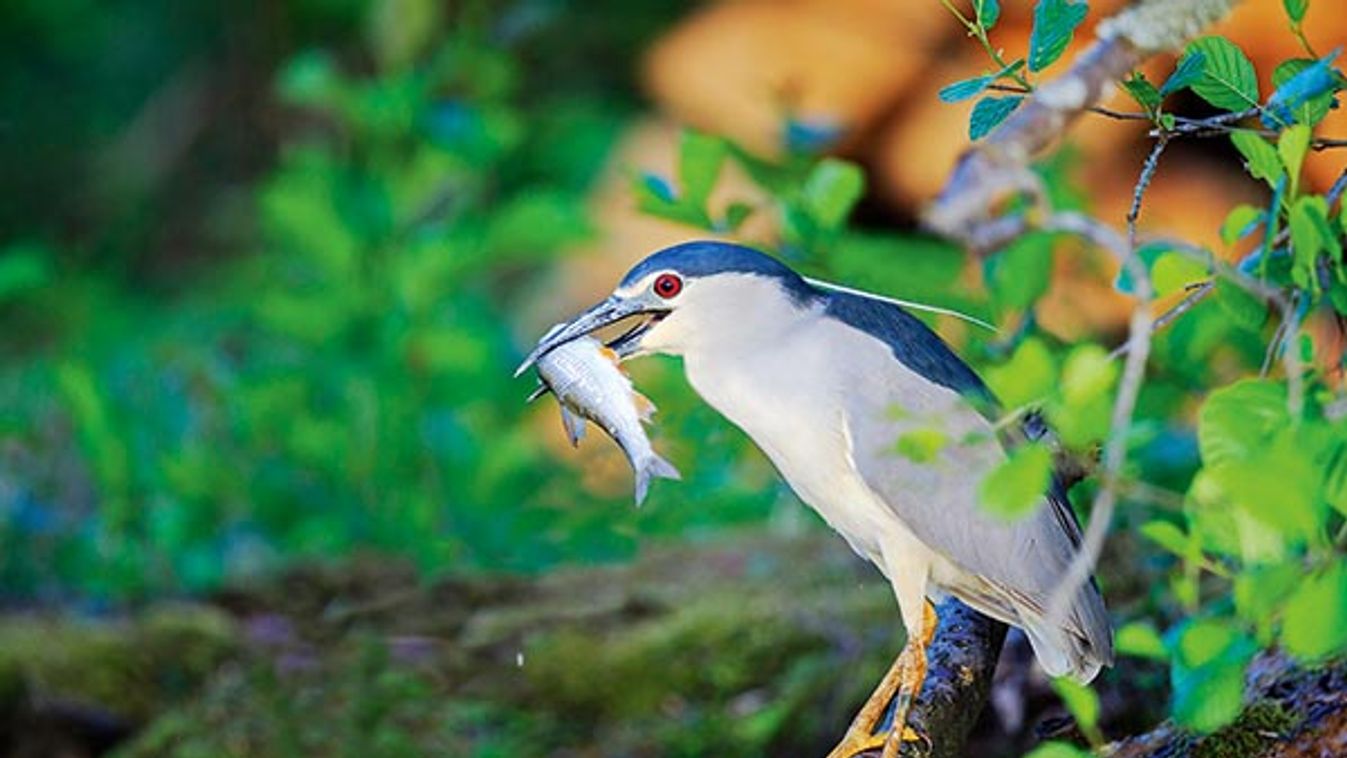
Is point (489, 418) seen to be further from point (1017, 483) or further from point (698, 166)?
point (1017, 483)

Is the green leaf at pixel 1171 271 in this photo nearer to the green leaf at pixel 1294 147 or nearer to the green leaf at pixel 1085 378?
the green leaf at pixel 1294 147

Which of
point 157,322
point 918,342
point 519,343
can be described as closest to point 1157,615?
point 918,342

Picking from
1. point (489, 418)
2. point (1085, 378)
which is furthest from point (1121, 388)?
point (489, 418)

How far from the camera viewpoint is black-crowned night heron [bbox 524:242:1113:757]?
8.42 feet

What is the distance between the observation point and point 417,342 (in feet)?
17.3

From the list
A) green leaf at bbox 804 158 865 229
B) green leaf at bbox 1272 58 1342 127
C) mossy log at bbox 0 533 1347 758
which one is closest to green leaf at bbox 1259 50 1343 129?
green leaf at bbox 1272 58 1342 127

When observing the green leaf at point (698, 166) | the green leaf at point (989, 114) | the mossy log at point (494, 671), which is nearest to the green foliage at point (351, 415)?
the mossy log at point (494, 671)

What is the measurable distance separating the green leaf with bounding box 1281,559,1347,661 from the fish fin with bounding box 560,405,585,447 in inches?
47.2

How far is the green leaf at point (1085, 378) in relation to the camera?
5.49 feet

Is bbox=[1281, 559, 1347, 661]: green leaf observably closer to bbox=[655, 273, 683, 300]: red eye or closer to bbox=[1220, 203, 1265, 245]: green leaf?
bbox=[1220, 203, 1265, 245]: green leaf

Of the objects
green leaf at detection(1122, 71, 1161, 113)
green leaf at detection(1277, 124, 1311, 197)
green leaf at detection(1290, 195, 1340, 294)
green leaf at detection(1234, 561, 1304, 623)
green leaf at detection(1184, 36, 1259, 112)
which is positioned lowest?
green leaf at detection(1234, 561, 1304, 623)

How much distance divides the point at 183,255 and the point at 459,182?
3.22 m

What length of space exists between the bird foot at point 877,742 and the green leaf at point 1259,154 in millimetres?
899

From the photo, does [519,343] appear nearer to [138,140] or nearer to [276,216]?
[276,216]
